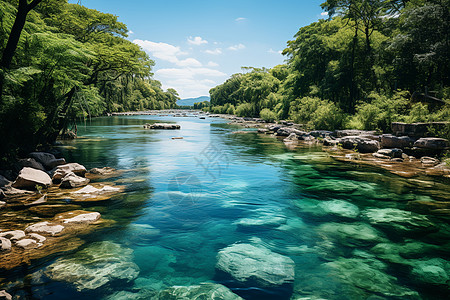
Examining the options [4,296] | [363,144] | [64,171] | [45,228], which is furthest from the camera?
[363,144]

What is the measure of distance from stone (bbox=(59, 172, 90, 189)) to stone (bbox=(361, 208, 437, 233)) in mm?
9847

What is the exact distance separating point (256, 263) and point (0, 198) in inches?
310

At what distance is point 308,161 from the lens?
15727mm

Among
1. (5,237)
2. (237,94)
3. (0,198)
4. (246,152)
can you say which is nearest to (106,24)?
(246,152)

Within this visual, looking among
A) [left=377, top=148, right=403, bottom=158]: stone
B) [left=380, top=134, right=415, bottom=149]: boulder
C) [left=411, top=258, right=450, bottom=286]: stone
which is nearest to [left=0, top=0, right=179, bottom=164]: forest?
[left=411, top=258, right=450, bottom=286]: stone

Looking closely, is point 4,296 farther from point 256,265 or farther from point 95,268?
point 256,265

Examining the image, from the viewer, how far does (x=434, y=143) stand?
1421cm

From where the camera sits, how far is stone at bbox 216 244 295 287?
457cm

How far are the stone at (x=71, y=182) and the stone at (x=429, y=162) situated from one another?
16.4 meters

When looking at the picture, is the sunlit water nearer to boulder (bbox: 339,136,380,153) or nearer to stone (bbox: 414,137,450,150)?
stone (bbox: 414,137,450,150)

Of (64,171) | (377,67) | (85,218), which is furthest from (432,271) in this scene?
(377,67)

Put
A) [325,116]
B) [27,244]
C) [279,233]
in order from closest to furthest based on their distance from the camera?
1. [27,244]
2. [279,233]
3. [325,116]

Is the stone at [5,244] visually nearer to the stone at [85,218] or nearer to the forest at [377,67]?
the stone at [85,218]

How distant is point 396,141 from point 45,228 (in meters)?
18.6
